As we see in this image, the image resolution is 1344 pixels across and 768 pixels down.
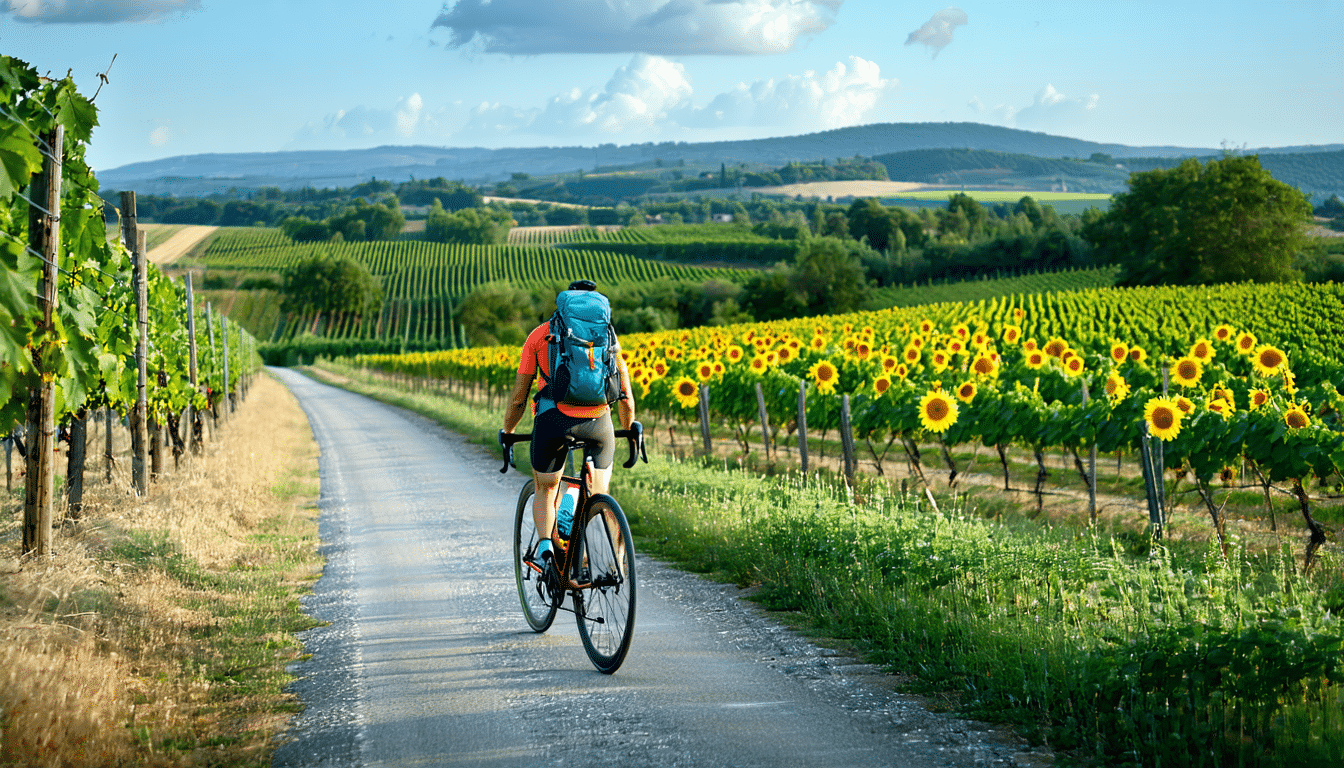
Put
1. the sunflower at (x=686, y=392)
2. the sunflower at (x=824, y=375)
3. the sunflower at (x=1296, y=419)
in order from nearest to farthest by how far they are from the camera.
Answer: the sunflower at (x=1296, y=419) < the sunflower at (x=824, y=375) < the sunflower at (x=686, y=392)

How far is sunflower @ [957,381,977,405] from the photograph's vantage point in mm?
12664

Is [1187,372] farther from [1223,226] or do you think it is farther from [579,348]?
[1223,226]

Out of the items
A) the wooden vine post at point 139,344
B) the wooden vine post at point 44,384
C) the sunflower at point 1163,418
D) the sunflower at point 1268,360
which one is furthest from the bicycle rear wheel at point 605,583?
the sunflower at point 1268,360

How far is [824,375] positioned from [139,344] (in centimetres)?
936

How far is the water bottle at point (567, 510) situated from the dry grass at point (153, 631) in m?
1.59

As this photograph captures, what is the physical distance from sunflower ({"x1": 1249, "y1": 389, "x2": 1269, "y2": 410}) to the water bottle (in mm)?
6833

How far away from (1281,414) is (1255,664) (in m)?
5.55

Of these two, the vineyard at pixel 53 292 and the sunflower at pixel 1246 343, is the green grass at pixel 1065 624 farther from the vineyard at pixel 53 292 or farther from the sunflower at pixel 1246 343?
the sunflower at pixel 1246 343

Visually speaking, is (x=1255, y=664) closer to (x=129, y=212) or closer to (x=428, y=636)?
(x=428, y=636)

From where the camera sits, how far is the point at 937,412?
12445mm

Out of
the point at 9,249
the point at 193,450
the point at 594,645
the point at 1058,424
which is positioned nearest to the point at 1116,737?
the point at 594,645

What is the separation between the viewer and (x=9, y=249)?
16.7 feet

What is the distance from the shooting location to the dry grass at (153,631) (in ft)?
13.9

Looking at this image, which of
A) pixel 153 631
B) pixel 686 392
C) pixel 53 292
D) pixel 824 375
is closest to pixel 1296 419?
pixel 824 375
